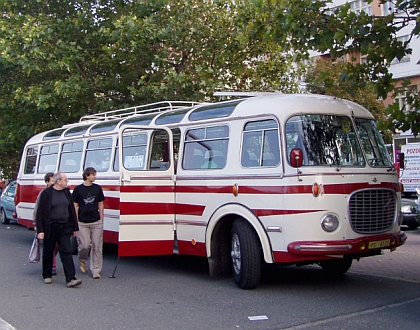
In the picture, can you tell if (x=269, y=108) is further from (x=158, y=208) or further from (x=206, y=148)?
(x=158, y=208)

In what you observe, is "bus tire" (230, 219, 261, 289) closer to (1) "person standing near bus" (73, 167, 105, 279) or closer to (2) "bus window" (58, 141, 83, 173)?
(1) "person standing near bus" (73, 167, 105, 279)

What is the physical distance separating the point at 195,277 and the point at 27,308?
3151mm

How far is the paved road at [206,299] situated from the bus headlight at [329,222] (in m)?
0.97

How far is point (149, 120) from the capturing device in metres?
12.0

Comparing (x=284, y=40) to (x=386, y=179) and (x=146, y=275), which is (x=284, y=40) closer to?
(x=386, y=179)

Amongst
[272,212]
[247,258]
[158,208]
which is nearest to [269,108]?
[272,212]

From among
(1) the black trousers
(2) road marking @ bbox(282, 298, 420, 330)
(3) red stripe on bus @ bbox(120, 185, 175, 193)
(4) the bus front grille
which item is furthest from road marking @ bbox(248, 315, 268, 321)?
(3) red stripe on bus @ bbox(120, 185, 175, 193)

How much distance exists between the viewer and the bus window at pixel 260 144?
8.97 meters

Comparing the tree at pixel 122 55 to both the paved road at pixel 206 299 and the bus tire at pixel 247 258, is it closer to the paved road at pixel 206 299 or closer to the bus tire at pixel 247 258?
the paved road at pixel 206 299

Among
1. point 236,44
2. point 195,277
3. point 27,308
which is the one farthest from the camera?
point 236,44

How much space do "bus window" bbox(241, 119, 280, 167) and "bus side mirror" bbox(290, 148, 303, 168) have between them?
442mm

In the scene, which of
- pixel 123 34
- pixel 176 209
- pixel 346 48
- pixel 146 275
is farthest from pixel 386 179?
pixel 123 34

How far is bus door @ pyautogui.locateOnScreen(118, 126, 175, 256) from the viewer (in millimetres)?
10000

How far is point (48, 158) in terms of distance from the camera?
15469 millimetres
